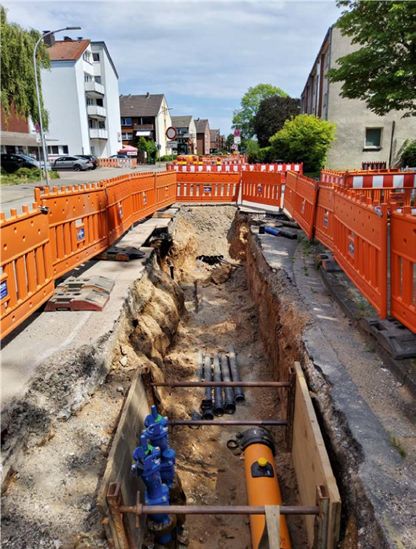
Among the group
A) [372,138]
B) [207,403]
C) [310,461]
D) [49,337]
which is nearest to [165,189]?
[207,403]

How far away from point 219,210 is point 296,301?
1041 centimetres

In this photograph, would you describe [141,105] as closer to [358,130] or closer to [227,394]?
[358,130]

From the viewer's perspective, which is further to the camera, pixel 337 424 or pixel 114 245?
pixel 114 245

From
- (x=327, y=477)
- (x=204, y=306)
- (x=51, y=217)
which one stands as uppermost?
(x=51, y=217)

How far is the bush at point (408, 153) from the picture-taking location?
78.2 ft

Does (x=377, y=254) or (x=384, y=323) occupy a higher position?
(x=377, y=254)

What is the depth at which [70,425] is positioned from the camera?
12.0 feet

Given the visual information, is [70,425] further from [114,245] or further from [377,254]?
[114,245]

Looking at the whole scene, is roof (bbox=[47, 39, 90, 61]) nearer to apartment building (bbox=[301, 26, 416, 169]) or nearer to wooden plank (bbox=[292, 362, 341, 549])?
apartment building (bbox=[301, 26, 416, 169])

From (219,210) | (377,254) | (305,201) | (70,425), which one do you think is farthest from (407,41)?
(70,425)

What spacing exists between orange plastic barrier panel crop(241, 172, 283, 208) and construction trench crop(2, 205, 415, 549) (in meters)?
6.77

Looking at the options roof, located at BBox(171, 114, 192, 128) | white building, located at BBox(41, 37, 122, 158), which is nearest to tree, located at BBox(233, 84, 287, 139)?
roof, located at BBox(171, 114, 192, 128)

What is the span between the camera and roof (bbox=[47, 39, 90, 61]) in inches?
1886

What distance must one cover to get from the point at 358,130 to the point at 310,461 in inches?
1026
